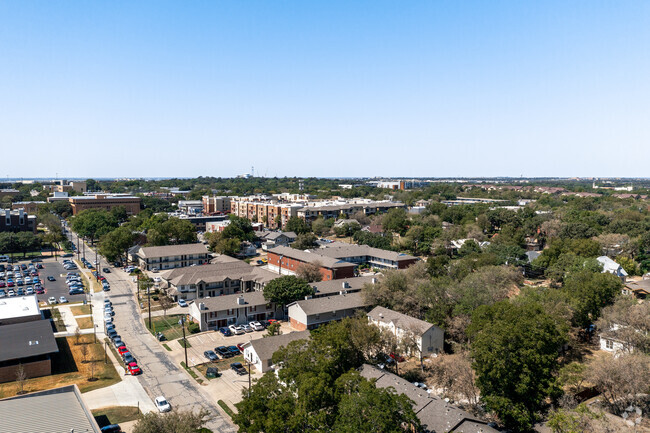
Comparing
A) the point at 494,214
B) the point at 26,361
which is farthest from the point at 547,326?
the point at 494,214

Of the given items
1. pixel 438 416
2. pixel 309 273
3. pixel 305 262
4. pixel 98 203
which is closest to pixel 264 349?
pixel 438 416

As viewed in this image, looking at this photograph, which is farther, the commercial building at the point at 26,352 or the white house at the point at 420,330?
the white house at the point at 420,330

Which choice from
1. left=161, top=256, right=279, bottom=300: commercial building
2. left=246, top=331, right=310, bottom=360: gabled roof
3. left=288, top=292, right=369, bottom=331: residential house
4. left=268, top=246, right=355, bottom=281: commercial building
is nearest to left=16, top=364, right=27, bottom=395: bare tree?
left=246, top=331, right=310, bottom=360: gabled roof

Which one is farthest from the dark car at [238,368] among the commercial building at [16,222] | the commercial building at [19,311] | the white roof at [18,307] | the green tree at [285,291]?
the commercial building at [16,222]

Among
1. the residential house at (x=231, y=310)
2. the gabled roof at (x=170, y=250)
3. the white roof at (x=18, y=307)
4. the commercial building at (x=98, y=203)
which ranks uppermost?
the commercial building at (x=98, y=203)

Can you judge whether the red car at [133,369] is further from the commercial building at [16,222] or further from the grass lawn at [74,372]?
the commercial building at [16,222]

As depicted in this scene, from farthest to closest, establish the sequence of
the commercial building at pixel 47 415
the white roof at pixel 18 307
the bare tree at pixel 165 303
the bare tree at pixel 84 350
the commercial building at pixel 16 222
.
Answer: the commercial building at pixel 16 222 < the bare tree at pixel 165 303 < the white roof at pixel 18 307 < the bare tree at pixel 84 350 < the commercial building at pixel 47 415

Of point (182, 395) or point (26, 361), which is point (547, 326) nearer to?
point (182, 395)
